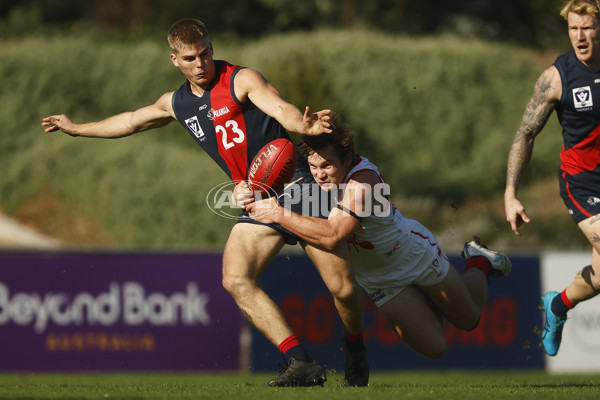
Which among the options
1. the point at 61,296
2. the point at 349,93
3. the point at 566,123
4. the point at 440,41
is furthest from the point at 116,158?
the point at 566,123

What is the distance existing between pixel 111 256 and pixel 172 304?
3.60 feet

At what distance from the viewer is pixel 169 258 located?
13.3 meters

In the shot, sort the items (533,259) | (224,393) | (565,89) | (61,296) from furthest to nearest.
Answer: (533,259), (61,296), (565,89), (224,393)

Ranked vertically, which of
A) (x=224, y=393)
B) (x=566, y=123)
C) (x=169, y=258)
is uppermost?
(x=566, y=123)

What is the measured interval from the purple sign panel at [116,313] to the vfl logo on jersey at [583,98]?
7476 mm

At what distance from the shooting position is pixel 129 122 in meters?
7.39

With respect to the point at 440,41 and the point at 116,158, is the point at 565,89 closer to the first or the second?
the point at 116,158

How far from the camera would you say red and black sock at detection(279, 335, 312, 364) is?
6.56m

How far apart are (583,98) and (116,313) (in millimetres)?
8019

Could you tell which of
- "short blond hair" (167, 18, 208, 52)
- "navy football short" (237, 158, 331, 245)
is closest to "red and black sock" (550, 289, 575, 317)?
"navy football short" (237, 158, 331, 245)

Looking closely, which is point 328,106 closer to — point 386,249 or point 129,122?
point 129,122

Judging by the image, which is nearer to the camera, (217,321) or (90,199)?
(217,321)

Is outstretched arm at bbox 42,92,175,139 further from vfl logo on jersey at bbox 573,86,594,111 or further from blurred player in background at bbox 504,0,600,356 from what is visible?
vfl logo on jersey at bbox 573,86,594,111

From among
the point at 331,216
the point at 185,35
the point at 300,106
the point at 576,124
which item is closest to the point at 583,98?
the point at 576,124
